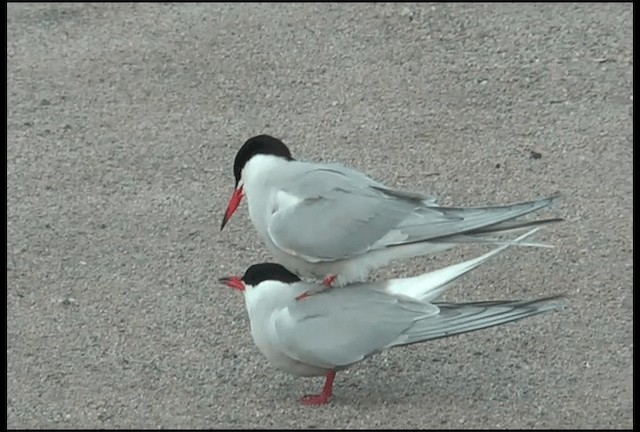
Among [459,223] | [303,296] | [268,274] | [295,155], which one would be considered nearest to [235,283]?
[268,274]

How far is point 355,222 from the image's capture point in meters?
4.36

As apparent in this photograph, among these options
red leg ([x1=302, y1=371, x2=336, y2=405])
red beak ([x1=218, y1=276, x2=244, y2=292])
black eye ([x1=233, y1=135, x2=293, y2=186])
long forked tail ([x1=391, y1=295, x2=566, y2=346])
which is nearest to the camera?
long forked tail ([x1=391, y1=295, x2=566, y2=346])

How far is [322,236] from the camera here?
171 inches

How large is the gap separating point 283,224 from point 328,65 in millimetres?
2344

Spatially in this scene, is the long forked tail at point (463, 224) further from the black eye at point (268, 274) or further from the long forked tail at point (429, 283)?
the black eye at point (268, 274)

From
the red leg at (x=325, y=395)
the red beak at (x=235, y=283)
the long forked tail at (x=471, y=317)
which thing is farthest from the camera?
the red beak at (x=235, y=283)

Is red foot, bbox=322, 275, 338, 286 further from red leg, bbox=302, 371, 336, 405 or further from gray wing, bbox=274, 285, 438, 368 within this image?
red leg, bbox=302, 371, 336, 405

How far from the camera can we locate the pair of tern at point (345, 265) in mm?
4188

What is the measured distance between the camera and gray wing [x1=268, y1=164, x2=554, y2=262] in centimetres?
433

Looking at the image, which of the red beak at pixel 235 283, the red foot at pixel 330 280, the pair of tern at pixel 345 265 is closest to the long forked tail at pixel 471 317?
the pair of tern at pixel 345 265

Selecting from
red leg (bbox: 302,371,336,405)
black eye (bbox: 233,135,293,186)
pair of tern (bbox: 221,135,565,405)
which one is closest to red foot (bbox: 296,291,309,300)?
pair of tern (bbox: 221,135,565,405)

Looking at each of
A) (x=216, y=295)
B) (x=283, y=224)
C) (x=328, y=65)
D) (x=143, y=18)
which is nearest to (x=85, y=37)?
(x=143, y=18)

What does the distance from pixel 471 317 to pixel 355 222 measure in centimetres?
43

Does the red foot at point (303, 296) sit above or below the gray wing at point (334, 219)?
below
